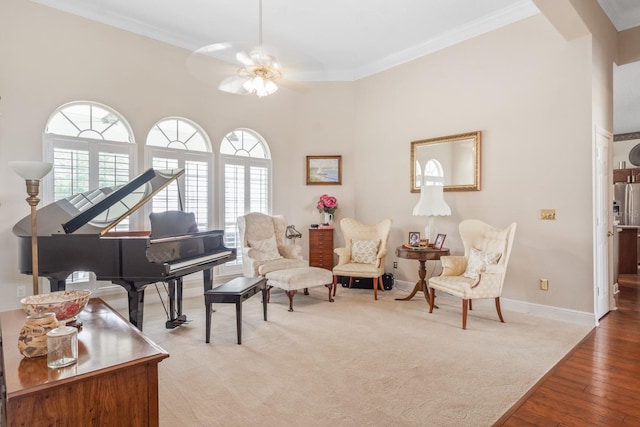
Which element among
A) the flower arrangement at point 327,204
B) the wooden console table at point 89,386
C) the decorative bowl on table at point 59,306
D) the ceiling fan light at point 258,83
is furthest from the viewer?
the flower arrangement at point 327,204

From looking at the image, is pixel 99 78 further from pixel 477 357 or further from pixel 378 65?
pixel 477 357

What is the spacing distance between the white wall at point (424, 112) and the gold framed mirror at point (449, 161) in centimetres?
12

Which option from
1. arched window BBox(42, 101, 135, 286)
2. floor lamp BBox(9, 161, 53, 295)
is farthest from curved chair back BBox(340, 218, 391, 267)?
floor lamp BBox(9, 161, 53, 295)

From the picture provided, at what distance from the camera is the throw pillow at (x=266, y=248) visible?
486 cm

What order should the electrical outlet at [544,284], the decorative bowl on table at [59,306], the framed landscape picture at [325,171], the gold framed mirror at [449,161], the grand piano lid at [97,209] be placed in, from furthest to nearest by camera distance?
the framed landscape picture at [325,171]
the gold framed mirror at [449,161]
the electrical outlet at [544,284]
the grand piano lid at [97,209]
the decorative bowl on table at [59,306]

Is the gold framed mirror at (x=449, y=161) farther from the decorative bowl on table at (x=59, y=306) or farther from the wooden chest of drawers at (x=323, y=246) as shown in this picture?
the decorative bowl on table at (x=59, y=306)

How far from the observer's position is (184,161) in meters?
5.06

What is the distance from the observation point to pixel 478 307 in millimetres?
4453

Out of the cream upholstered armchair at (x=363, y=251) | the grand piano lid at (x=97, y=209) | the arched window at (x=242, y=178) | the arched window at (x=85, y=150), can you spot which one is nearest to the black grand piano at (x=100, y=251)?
the grand piano lid at (x=97, y=209)

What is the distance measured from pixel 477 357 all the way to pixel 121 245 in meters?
3.12

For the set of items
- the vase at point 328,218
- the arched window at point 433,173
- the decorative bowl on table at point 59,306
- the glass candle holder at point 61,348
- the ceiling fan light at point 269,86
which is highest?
the ceiling fan light at point 269,86

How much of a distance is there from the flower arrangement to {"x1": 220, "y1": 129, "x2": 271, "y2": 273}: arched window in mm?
904

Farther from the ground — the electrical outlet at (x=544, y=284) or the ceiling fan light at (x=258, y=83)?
the ceiling fan light at (x=258, y=83)

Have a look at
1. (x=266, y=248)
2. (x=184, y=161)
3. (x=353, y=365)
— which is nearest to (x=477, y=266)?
(x=353, y=365)
